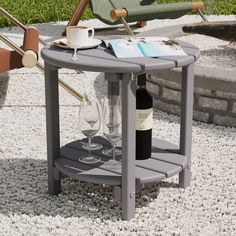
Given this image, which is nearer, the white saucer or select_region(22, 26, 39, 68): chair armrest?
the white saucer

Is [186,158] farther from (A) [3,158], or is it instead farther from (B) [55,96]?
(A) [3,158]

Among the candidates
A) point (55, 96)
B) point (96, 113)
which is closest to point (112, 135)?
point (96, 113)

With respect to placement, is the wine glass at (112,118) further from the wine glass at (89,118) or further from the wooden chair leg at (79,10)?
the wooden chair leg at (79,10)

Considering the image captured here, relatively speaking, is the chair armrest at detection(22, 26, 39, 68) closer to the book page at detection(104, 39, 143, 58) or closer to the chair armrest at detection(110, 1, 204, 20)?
the book page at detection(104, 39, 143, 58)

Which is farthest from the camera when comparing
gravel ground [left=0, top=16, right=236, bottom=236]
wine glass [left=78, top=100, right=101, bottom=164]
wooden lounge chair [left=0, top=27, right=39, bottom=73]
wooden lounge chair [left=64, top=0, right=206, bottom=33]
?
wooden lounge chair [left=64, top=0, right=206, bottom=33]

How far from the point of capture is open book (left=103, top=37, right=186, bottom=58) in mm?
3355

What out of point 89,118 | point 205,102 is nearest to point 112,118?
point 89,118

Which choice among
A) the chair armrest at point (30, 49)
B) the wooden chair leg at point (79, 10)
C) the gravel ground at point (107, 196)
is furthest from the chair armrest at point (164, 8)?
the chair armrest at point (30, 49)

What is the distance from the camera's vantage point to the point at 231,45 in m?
6.68

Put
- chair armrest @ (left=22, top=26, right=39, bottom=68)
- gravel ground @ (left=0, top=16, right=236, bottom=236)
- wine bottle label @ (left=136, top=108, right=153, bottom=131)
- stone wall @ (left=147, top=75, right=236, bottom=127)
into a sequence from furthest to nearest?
stone wall @ (left=147, top=75, right=236, bottom=127), chair armrest @ (left=22, top=26, right=39, bottom=68), wine bottle label @ (left=136, top=108, right=153, bottom=131), gravel ground @ (left=0, top=16, right=236, bottom=236)

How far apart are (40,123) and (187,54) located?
74.6 inches

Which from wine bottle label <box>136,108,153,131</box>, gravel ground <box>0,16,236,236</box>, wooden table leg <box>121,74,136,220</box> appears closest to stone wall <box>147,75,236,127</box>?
gravel ground <box>0,16,236,236</box>

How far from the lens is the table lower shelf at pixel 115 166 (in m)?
3.42

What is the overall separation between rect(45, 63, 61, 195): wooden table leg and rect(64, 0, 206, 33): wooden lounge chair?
10.7 ft
